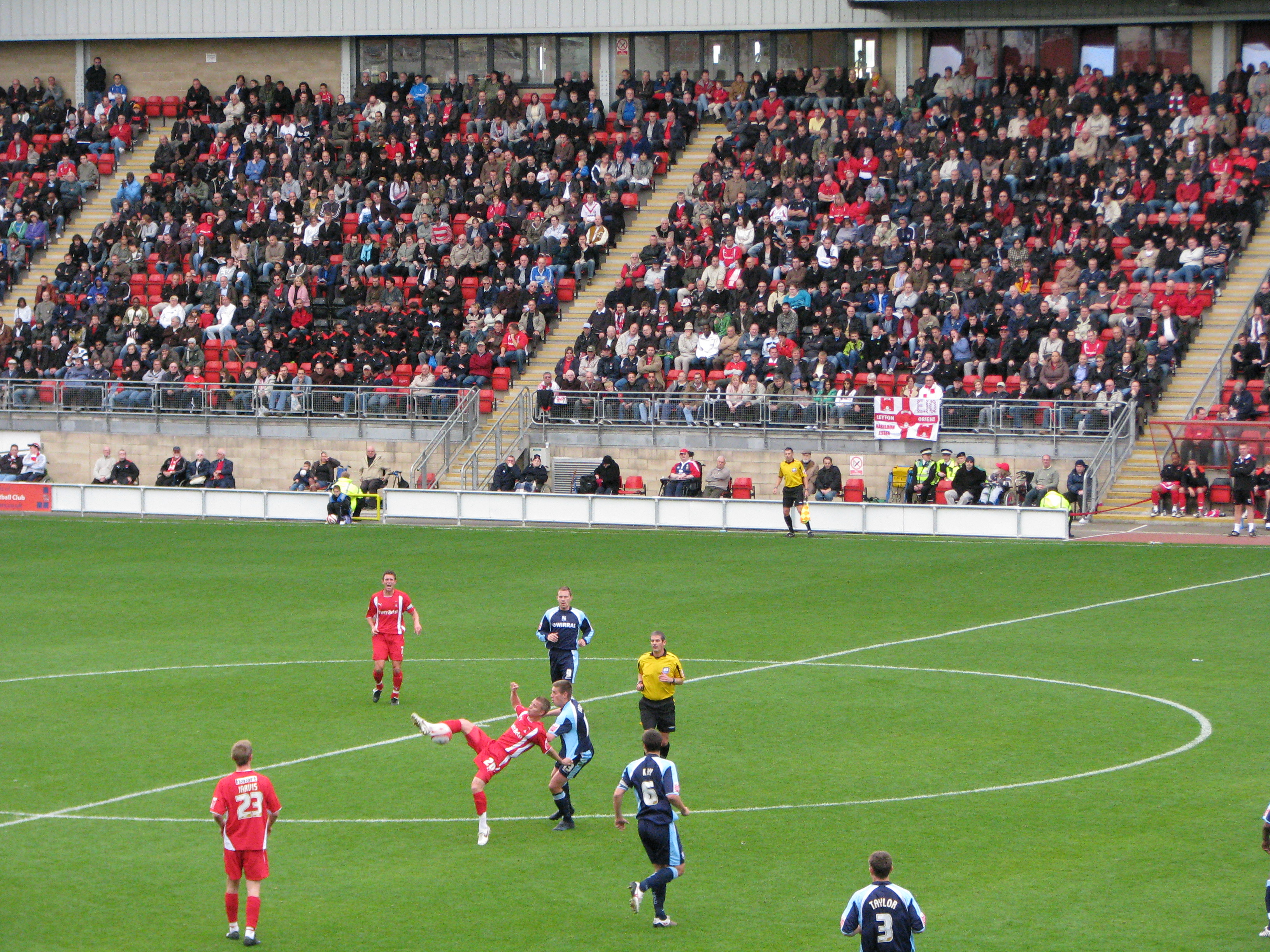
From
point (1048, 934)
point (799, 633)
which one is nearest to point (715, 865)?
point (1048, 934)

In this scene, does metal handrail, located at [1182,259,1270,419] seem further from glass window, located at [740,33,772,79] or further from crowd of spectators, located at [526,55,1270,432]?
glass window, located at [740,33,772,79]

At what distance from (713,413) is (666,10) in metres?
17.5

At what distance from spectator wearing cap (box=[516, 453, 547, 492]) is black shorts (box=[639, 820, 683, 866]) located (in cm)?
2670

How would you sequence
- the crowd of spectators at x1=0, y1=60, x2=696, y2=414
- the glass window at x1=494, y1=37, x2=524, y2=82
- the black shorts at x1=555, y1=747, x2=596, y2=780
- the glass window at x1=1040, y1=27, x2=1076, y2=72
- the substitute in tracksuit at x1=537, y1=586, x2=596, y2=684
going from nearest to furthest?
the black shorts at x1=555, y1=747, x2=596, y2=780, the substitute in tracksuit at x1=537, y1=586, x2=596, y2=684, the crowd of spectators at x1=0, y1=60, x2=696, y2=414, the glass window at x1=1040, y1=27, x2=1076, y2=72, the glass window at x1=494, y1=37, x2=524, y2=82

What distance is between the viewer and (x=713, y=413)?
135ft

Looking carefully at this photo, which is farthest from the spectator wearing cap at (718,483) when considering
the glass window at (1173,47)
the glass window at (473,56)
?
the glass window at (473,56)

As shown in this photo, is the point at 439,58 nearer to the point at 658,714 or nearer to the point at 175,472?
the point at 175,472

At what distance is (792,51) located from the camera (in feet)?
173

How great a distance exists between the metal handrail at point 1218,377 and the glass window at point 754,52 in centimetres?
1867

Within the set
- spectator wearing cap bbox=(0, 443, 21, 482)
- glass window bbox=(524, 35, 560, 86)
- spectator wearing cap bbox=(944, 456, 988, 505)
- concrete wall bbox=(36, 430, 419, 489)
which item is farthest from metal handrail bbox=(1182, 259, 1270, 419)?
spectator wearing cap bbox=(0, 443, 21, 482)

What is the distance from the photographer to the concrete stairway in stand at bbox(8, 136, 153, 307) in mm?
53188

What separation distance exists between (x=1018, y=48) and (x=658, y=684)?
3577 centimetres

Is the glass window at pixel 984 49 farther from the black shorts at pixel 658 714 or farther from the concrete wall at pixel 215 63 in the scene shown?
the black shorts at pixel 658 714

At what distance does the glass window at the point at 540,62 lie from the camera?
55.4 m
